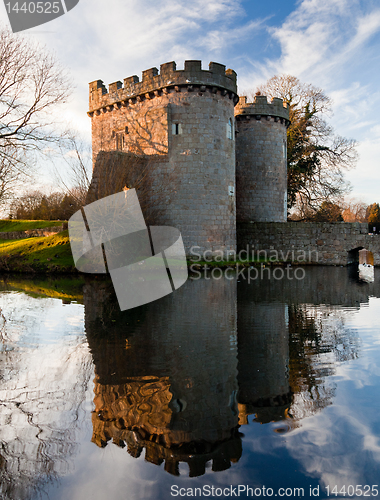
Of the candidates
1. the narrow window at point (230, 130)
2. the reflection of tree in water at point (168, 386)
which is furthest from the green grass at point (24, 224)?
the reflection of tree in water at point (168, 386)

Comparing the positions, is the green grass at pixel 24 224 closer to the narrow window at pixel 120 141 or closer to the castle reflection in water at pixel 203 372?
the narrow window at pixel 120 141

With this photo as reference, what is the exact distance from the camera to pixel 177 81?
19.2 metres

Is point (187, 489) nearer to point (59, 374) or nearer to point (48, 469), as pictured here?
point (48, 469)

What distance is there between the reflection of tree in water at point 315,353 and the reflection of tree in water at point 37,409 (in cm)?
214

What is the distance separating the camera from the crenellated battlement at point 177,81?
19047 mm

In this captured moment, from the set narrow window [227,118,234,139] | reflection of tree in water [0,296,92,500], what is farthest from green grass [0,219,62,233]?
reflection of tree in water [0,296,92,500]

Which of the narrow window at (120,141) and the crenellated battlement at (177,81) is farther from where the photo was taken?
the narrow window at (120,141)

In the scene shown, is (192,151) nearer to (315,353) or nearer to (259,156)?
(259,156)

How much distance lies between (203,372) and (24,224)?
30.4 m

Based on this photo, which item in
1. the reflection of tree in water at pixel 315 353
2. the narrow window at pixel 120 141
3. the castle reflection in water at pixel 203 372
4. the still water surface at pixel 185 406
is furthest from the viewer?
the narrow window at pixel 120 141

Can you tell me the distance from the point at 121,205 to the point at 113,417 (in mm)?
14523

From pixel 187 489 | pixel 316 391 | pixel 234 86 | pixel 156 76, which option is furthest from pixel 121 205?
pixel 187 489

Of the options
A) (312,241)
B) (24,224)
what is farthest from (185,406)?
(24,224)

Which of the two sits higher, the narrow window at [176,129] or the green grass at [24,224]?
the narrow window at [176,129]
